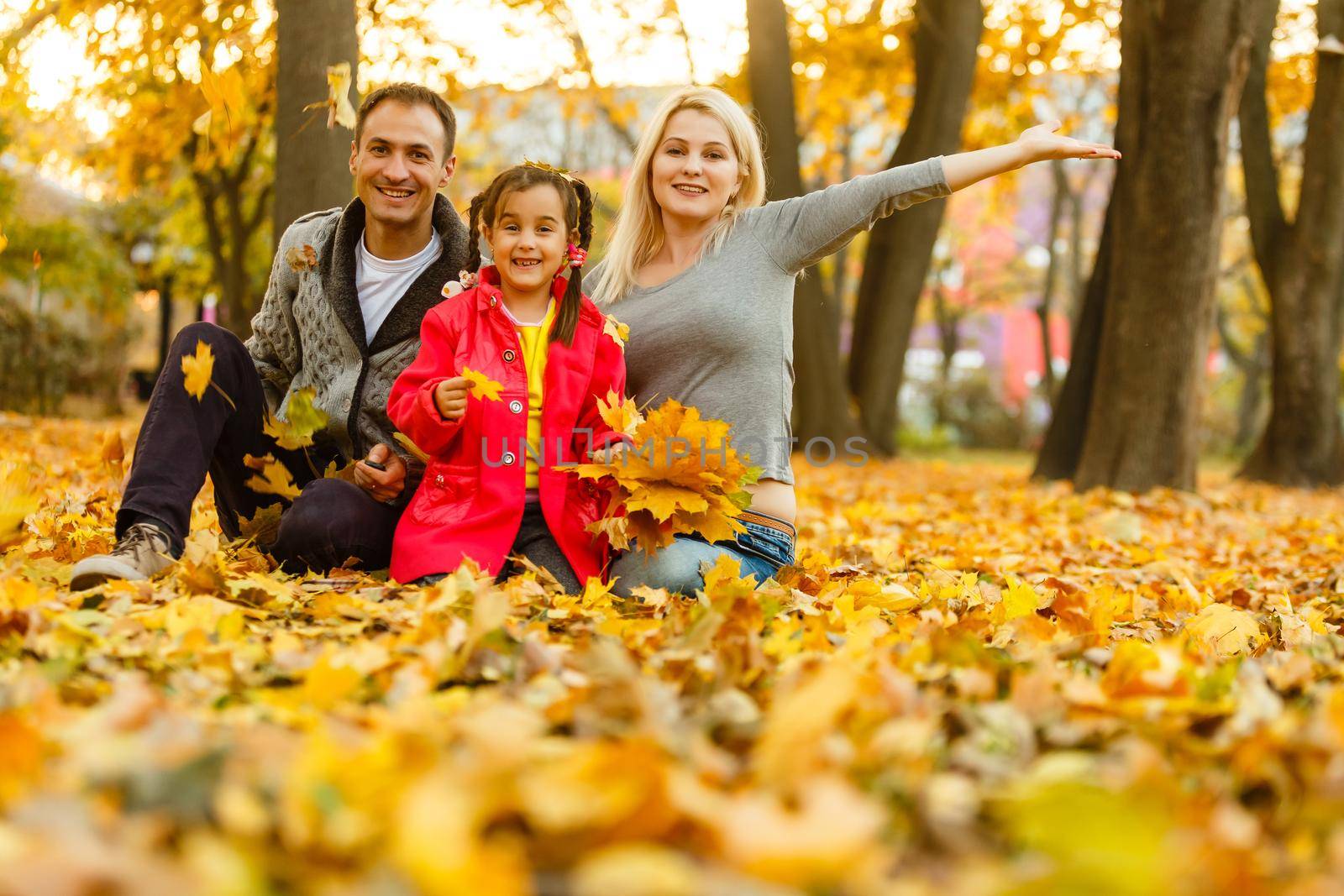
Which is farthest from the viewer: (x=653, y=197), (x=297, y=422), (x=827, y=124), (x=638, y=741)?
(x=827, y=124)

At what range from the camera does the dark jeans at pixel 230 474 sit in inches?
113

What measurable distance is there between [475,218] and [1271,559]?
3462mm

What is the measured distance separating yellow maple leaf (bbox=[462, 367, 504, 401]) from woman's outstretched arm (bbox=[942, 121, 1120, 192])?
135 cm

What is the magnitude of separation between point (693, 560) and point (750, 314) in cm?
75

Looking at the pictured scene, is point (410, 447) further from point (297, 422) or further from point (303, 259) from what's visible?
point (303, 259)

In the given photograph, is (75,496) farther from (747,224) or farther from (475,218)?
(747,224)

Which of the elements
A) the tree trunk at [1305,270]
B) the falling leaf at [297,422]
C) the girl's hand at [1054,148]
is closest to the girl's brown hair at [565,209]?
the falling leaf at [297,422]

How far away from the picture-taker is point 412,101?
3.26m

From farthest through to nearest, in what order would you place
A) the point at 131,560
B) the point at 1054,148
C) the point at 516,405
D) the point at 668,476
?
the point at 1054,148 < the point at 516,405 < the point at 668,476 < the point at 131,560

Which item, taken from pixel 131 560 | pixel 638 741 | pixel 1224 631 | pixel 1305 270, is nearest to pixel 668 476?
pixel 131 560

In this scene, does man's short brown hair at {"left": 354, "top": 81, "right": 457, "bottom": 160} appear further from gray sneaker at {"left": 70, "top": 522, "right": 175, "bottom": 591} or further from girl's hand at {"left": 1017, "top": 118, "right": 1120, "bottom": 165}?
girl's hand at {"left": 1017, "top": 118, "right": 1120, "bottom": 165}

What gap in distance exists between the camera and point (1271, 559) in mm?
4703

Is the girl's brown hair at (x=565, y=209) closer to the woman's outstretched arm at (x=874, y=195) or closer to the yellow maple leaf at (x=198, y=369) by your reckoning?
the woman's outstretched arm at (x=874, y=195)

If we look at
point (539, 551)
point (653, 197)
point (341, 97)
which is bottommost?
point (539, 551)
